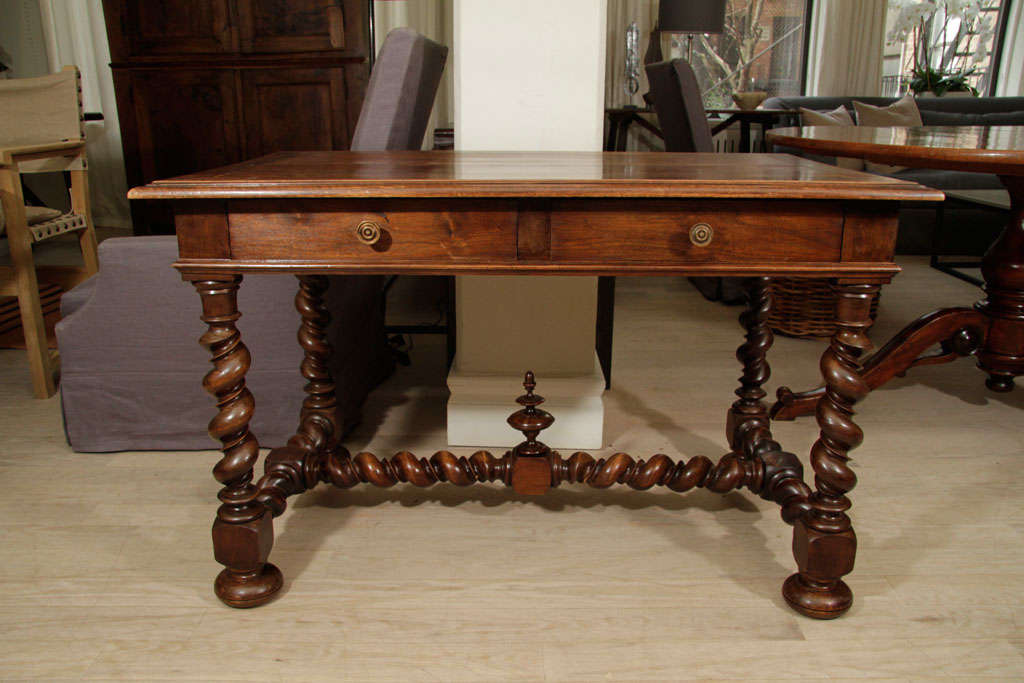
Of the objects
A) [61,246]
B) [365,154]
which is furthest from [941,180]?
[61,246]

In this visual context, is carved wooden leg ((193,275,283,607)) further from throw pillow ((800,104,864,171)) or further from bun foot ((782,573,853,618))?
throw pillow ((800,104,864,171))

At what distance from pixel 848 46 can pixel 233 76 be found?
3.94 meters

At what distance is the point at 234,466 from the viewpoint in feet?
3.83

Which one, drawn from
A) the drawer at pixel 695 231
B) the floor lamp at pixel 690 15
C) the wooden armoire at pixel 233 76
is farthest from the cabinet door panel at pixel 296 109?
the drawer at pixel 695 231

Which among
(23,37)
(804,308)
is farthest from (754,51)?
(23,37)

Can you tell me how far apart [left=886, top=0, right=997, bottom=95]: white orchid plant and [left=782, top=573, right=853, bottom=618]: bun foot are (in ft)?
14.9

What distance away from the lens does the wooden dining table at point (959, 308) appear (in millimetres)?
1611

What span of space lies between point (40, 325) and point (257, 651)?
4.65ft

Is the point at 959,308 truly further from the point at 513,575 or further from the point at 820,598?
the point at 513,575

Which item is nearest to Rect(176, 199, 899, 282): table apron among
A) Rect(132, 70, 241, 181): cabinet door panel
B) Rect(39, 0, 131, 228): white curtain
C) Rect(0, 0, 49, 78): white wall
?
Rect(132, 70, 241, 181): cabinet door panel

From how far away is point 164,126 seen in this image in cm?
358

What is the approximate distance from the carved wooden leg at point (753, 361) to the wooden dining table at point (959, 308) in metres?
0.37

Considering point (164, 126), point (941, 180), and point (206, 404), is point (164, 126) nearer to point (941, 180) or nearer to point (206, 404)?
point (206, 404)

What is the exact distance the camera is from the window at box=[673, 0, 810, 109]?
5.15 m
